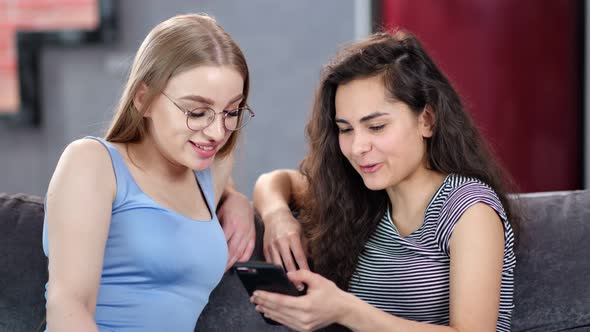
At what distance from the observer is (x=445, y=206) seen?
1668 mm

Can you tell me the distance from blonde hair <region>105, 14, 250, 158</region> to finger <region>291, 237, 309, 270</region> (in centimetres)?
42

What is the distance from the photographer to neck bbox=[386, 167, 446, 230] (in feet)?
5.83

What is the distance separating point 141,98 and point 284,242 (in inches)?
21.0

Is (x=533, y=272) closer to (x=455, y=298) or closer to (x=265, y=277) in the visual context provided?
(x=455, y=298)

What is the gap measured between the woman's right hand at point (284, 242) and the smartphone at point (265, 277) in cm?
34

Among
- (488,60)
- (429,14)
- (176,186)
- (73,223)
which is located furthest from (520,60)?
(73,223)

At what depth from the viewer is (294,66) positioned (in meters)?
3.89

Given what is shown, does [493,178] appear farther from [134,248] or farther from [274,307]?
[134,248]

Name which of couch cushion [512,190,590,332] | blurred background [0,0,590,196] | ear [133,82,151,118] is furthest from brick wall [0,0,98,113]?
couch cushion [512,190,590,332]

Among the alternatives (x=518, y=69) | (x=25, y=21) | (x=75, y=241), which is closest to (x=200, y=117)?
(x=75, y=241)

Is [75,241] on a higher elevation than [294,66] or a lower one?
higher

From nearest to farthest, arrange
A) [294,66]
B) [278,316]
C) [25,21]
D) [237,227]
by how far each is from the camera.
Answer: [278,316], [237,227], [294,66], [25,21]

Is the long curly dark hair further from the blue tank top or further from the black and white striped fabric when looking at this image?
the blue tank top

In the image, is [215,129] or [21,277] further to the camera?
[21,277]
